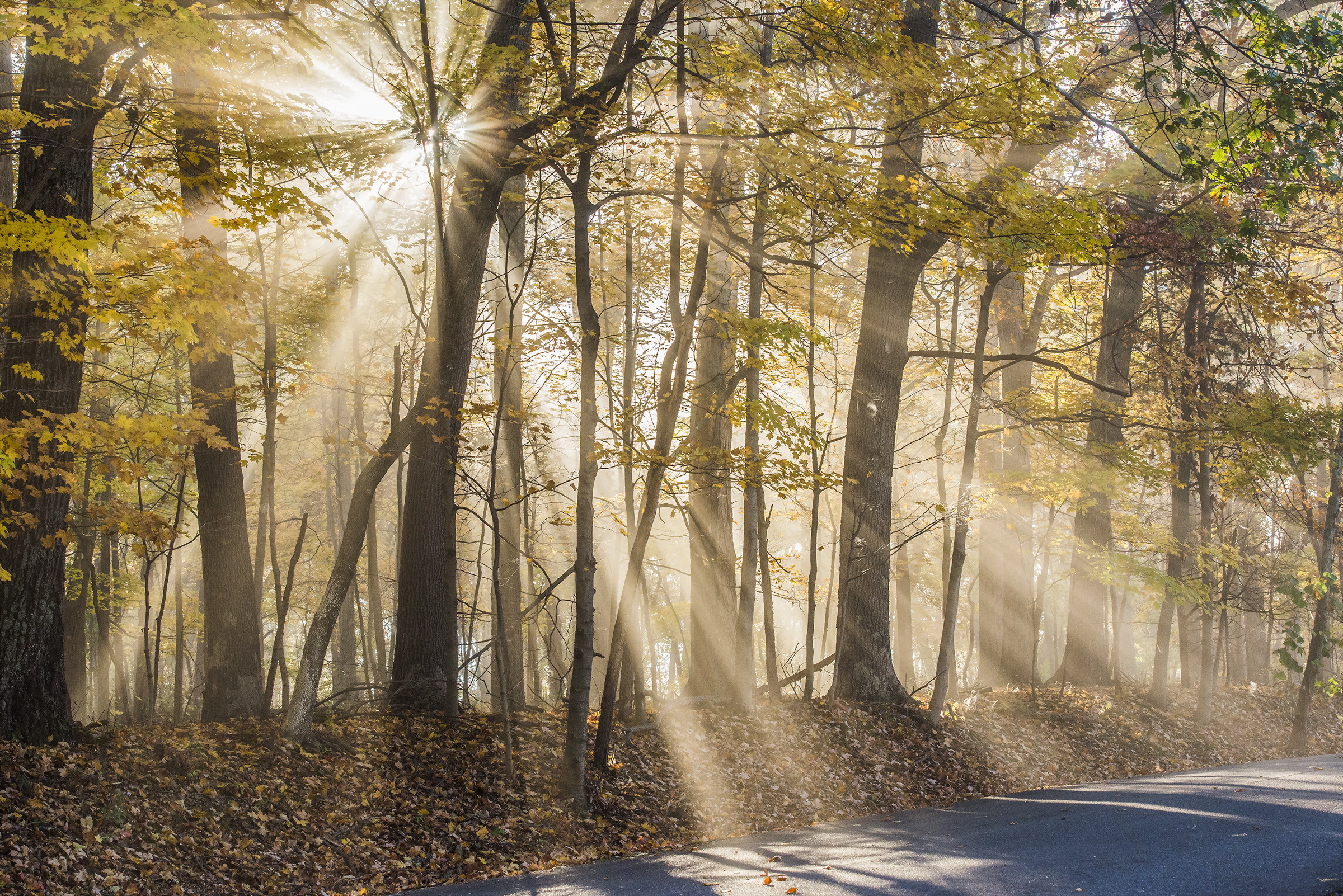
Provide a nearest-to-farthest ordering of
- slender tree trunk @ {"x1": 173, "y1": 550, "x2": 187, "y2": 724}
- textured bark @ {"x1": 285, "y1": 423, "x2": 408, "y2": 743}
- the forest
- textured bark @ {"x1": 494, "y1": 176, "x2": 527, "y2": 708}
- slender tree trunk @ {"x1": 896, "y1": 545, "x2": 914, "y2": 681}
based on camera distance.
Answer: the forest → textured bark @ {"x1": 285, "y1": 423, "x2": 408, "y2": 743} → textured bark @ {"x1": 494, "y1": 176, "x2": 527, "y2": 708} → slender tree trunk @ {"x1": 173, "y1": 550, "x2": 187, "y2": 724} → slender tree trunk @ {"x1": 896, "y1": 545, "x2": 914, "y2": 681}

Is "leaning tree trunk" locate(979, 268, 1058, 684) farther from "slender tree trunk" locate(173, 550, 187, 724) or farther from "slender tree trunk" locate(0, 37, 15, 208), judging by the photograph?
"slender tree trunk" locate(0, 37, 15, 208)

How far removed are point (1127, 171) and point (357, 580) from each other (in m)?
21.3

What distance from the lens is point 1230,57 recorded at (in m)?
15.5

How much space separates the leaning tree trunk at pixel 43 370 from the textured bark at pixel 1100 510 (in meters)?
13.5

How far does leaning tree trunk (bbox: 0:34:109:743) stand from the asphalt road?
3636 millimetres

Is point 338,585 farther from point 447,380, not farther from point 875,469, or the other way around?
point 875,469

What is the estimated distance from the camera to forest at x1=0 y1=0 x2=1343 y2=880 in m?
6.71

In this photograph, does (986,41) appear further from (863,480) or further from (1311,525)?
(1311,525)

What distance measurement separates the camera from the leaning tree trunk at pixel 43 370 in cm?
657

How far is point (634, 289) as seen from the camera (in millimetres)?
16156

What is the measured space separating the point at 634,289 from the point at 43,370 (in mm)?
10459

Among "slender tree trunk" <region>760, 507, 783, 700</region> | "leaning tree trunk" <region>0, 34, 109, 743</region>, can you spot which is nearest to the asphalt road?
"leaning tree trunk" <region>0, 34, 109, 743</region>

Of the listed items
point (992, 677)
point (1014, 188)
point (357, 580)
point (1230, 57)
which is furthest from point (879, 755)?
point (357, 580)

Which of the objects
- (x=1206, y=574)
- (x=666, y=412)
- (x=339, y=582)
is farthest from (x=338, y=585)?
(x=1206, y=574)
